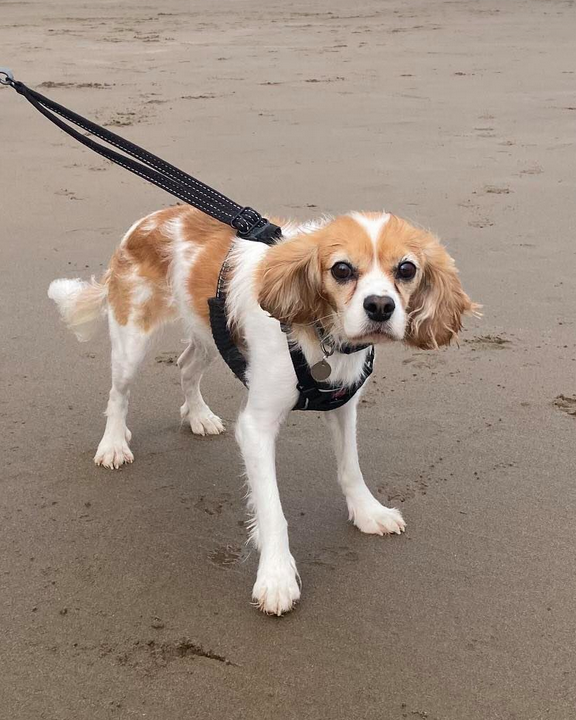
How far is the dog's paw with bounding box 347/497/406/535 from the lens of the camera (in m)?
2.98

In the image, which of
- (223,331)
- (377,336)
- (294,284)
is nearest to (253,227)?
(223,331)

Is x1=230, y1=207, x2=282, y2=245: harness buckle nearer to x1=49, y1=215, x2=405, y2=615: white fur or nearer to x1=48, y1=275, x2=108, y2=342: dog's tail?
x1=49, y1=215, x2=405, y2=615: white fur

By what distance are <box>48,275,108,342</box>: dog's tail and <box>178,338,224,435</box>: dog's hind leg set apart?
471mm

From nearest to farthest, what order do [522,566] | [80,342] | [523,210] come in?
[522,566]
[80,342]
[523,210]

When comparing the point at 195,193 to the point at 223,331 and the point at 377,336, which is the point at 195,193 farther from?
the point at 377,336

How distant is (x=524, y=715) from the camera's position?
7.22ft

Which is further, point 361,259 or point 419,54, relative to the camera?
point 419,54

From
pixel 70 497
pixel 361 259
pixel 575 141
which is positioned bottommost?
pixel 70 497

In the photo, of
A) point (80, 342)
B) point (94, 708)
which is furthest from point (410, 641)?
point (80, 342)

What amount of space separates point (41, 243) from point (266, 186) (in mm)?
1787

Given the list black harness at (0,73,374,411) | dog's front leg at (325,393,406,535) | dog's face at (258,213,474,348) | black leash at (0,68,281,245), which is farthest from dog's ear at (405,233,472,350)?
black leash at (0,68,281,245)

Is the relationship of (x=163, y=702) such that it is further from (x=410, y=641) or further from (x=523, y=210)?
(x=523, y=210)

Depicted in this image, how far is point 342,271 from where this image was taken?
7.86 feet

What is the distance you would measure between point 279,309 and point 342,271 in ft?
0.82
